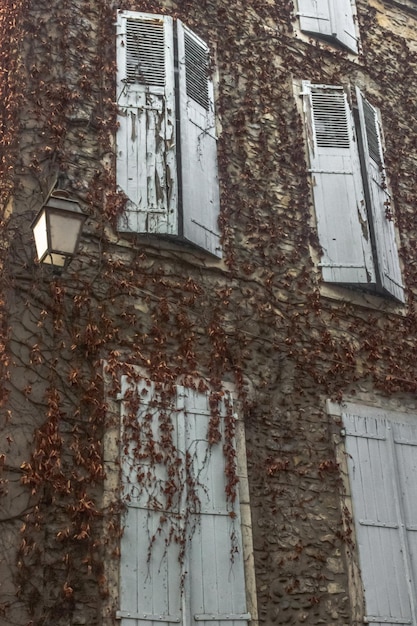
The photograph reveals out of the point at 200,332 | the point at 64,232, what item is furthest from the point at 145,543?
the point at 64,232

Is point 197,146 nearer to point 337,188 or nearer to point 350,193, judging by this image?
point 337,188

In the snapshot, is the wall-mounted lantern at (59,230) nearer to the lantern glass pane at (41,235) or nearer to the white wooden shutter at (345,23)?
the lantern glass pane at (41,235)

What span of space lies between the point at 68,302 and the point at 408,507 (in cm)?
318

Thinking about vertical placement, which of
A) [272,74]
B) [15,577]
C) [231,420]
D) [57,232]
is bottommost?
[15,577]

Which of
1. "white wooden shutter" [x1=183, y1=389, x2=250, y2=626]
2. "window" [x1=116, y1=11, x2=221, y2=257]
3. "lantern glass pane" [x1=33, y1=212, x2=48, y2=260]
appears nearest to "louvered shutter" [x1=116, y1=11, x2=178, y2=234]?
"window" [x1=116, y1=11, x2=221, y2=257]

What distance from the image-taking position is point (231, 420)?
22.3 feet

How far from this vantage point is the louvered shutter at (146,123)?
23.7ft

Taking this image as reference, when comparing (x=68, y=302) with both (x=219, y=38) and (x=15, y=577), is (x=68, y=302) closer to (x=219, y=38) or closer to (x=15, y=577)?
(x=15, y=577)

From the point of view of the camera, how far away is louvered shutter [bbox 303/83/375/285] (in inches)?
321

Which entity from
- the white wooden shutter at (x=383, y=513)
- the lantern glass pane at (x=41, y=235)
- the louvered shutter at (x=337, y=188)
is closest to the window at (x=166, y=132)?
the louvered shutter at (x=337, y=188)

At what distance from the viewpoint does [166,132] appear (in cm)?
760

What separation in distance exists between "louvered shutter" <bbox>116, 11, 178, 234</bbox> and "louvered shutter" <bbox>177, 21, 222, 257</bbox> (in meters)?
0.11

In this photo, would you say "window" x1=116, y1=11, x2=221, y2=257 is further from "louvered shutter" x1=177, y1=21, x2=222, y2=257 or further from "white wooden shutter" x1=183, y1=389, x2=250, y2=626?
"white wooden shutter" x1=183, y1=389, x2=250, y2=626

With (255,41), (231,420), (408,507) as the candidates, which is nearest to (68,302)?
(231,420)
